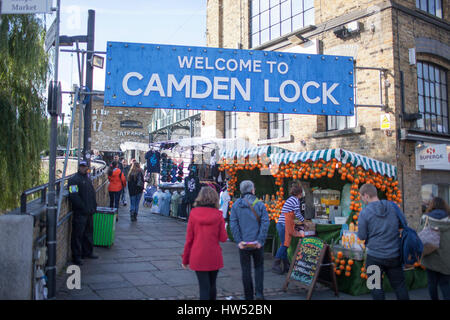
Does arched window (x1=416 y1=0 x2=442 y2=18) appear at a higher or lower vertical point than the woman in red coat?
higher

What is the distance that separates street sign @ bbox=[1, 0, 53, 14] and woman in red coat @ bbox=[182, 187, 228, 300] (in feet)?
10.7

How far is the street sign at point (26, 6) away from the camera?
507cm

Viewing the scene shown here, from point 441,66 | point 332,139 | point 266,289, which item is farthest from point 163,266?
point 441,66

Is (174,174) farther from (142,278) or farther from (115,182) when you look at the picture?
(142,278)

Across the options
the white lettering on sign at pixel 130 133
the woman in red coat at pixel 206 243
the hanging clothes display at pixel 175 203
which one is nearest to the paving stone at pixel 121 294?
the woman in red coat at pixel 206 243

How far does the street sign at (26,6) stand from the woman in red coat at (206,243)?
3252 millimetres

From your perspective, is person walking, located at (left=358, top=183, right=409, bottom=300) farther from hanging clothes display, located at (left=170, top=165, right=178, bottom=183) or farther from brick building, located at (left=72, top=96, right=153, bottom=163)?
brick building, located at (left=72, top=96, right=153, bottom=163)

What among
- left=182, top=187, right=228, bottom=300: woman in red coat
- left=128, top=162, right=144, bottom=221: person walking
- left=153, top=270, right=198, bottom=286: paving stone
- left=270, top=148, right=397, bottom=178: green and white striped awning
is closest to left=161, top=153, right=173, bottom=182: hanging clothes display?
left=128, top=162, right=144, bottom=221: person walking

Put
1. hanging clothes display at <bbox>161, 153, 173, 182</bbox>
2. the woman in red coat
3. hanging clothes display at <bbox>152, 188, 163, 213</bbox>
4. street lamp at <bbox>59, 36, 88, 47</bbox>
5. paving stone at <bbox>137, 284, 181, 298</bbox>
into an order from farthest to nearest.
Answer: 1. hanging clothes display at <bbox>161, 153, 173, 182</bbox>
2. hanging clothes display at <bbox>152, 188, 163, 213</bbox>
3. street lamp at <bbox>59, 36, 88, 47</bbox>
4. paving stone at <bbox>137, 284, 181, 298</bbox>
5. the woman in red coat

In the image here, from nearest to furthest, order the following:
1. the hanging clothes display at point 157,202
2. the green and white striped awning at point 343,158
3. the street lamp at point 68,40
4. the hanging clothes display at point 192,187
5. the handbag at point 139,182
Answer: the green and white striped awning at point 343,158
the street lamp at point 68,40
the handbag at point 139,182
the hanging clothes display at point 192,187
the hanging clothes display at point 157,202

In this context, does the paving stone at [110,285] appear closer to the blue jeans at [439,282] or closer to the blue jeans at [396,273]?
the blue jeans at [396,273]

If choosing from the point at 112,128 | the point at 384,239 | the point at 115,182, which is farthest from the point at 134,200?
the point at 112,128

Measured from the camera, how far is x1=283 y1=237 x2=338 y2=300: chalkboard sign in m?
5.88
